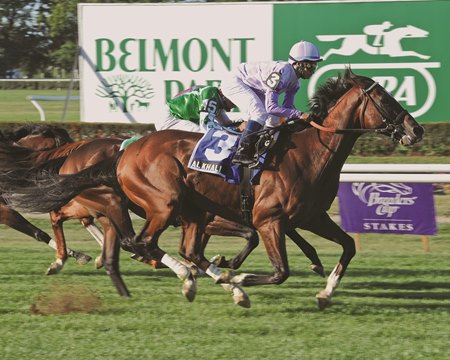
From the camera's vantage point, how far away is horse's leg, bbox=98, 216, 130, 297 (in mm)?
7273

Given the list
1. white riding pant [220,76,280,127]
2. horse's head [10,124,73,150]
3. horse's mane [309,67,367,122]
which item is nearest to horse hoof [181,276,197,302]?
white riding pant [220,76,280,127]

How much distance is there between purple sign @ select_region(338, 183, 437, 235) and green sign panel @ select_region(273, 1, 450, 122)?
6596mm

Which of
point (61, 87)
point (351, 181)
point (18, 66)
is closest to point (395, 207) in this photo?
point (351, 181)

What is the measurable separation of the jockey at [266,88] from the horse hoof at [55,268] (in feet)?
7.73

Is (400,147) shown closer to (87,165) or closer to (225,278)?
(87,165)

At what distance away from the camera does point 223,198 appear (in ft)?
23.1

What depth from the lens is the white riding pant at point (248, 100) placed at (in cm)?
704

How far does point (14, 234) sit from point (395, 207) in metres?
4.83

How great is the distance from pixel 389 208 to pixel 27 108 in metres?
23.6

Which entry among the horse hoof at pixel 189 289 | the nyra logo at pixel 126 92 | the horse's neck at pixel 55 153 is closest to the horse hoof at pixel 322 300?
the horse hoof at pixel 189 289

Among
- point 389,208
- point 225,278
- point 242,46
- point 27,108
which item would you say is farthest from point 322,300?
point 27,108

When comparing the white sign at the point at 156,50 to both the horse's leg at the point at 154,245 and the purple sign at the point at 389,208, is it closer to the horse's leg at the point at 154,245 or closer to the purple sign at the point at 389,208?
the purple sign at the point at 389,208

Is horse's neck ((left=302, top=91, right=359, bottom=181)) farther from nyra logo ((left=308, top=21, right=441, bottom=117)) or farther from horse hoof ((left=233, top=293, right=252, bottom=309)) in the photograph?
nyra logo ((left=308, top=21, right=441, bottom=117))

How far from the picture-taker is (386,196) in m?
9.79
